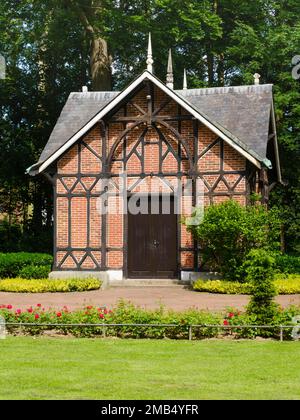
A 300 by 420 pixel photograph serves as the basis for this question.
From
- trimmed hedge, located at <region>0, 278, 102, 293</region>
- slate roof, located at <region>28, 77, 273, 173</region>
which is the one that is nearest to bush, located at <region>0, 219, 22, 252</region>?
slate roof, located at <region>28, 77, 273, 173</region>

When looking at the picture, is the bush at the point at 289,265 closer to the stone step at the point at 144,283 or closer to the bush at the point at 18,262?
the stone step at the point at 144,283

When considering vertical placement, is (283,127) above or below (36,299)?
above

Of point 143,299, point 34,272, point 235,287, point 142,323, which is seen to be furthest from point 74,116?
point 142,323

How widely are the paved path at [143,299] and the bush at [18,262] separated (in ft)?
11.0

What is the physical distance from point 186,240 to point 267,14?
16.3 m

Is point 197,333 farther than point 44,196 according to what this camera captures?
No

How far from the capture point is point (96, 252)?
23484 millimetres

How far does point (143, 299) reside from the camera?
18.9 m

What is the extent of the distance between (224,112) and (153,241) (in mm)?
5345

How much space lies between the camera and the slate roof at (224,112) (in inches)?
916

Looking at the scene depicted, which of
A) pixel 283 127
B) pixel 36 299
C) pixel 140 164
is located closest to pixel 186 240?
pixel 140 164

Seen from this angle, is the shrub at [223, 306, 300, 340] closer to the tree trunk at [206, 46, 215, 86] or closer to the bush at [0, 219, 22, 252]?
the bush at [0, 219, 22, 252]

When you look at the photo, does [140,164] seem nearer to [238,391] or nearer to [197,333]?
[197,333]
